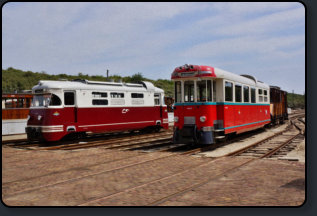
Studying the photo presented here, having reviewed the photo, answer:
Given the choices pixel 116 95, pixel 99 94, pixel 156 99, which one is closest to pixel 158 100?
pixel 156 99

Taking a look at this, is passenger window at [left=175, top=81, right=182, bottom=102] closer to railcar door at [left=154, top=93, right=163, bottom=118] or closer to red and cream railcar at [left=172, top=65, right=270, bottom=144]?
red and cream railcar at [left=172, top=65, right=270, bottom=144]

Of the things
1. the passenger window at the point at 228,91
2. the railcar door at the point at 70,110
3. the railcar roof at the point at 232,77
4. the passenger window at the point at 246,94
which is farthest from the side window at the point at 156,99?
the passenger window at the point at 228,91

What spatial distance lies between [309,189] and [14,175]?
24.2ft

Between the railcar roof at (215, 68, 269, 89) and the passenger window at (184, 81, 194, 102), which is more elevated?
the railcar roof at (215, 68, 269, 89)

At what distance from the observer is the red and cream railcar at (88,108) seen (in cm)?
1542

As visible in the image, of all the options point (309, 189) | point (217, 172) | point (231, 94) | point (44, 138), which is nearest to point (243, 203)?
point (309, 189)

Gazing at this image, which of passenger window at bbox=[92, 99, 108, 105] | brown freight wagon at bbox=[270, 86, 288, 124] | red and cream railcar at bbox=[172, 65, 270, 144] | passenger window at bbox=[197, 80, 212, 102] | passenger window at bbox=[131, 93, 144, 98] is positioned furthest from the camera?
brown freight wagon at bbox=[270, 86, 288, 124]

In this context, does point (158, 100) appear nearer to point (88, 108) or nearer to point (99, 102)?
point (99, 102)

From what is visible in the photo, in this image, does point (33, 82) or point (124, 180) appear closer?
point (124, 180)

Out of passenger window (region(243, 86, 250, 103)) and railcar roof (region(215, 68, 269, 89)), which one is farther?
passenger window (region(243, 86, 250, 103))

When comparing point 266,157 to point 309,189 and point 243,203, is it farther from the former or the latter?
point 309,189

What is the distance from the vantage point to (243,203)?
565 centimetres

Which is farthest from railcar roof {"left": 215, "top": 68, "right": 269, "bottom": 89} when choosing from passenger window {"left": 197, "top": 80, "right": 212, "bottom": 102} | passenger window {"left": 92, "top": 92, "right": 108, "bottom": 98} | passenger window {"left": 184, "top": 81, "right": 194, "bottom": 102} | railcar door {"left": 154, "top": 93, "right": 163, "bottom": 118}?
passenger window {"left": 92, "top": 92, "right": 108, "bottom": 98}

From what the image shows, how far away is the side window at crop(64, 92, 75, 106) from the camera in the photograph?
52.6 ft
